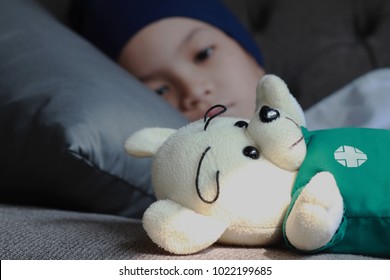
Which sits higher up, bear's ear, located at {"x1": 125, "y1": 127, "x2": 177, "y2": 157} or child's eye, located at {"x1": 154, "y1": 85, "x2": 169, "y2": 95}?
bear's ear, located at {"x1": 125, "y1": 127, "x2": 177, "y2": 157}

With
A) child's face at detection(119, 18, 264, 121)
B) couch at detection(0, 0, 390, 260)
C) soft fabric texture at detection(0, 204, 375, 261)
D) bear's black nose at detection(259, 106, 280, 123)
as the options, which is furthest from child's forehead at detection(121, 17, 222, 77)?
bear's black nose at detection(259, 106, 280, 123)

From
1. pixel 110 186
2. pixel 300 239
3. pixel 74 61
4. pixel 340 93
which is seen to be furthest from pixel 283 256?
pixel 340 93

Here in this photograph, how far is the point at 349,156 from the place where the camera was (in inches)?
16.9

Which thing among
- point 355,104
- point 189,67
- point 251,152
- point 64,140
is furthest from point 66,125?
point 355,104

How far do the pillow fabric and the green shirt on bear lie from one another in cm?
26

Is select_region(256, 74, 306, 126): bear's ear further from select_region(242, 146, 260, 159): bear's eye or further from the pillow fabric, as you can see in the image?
the pillow fabric

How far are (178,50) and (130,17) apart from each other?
0.09 m

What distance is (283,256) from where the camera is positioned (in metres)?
0.41

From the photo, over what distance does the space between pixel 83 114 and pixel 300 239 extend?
308 mm

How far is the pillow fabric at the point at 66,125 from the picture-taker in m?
0.63

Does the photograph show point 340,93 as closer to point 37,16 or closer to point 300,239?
point 37,16

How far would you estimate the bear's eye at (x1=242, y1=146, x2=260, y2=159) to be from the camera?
43 centimetres

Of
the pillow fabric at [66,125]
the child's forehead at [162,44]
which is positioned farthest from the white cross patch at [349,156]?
the child's forehead at [162,44]

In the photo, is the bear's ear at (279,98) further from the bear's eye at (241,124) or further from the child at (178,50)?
the child at (178,50)
